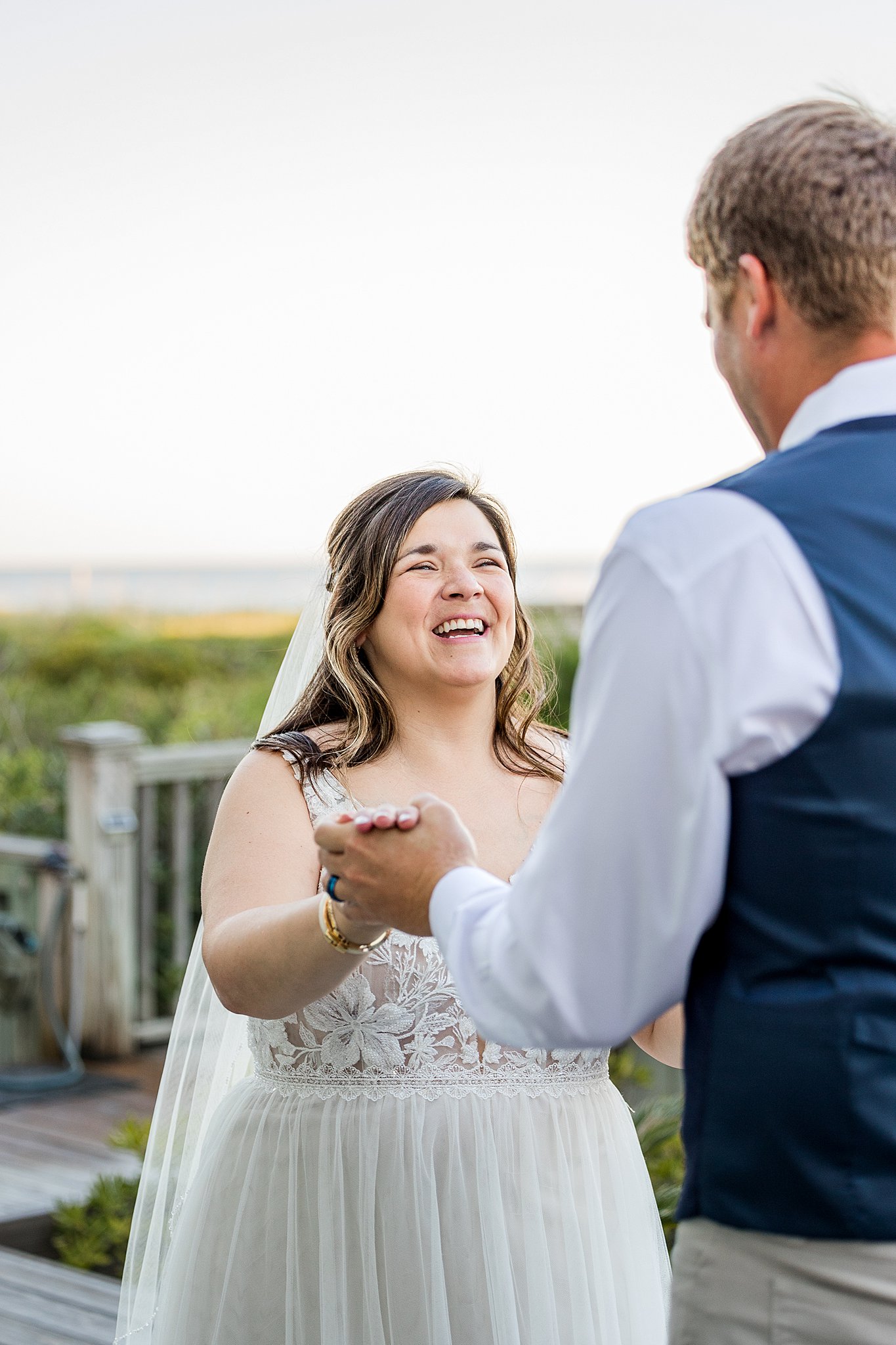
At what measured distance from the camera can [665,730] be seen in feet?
3.82

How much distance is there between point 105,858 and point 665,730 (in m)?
5.39

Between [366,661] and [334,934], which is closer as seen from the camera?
[334,934]

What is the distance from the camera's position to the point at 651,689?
116 centimetres

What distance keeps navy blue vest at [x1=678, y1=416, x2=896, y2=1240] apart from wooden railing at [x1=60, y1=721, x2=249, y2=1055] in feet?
17.4

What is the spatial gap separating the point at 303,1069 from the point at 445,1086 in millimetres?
225

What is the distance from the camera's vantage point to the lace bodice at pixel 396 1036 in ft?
7.07

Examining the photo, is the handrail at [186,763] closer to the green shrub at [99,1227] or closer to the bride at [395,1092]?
the green shrub at [99,1227]

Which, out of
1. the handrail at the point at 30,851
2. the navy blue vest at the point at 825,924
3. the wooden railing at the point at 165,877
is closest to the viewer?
the navy blue vest at the point at 825,924

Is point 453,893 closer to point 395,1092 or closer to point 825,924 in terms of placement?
point 825,924

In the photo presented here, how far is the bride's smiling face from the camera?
2.32 m

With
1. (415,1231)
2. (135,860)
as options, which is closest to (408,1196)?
(415,1231)

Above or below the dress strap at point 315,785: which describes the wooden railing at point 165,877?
below

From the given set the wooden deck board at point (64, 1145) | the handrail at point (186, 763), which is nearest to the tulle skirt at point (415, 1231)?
the wooden deck board at point (64, 1145)

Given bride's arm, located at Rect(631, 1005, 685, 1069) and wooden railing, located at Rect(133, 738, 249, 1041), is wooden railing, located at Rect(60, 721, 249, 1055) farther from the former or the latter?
bride's arm, located at Rect(631, 1005, 685, 1069)
